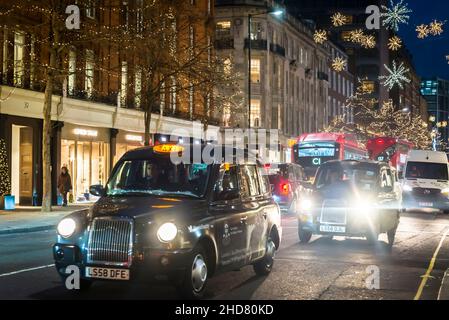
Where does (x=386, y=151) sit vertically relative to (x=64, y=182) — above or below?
above

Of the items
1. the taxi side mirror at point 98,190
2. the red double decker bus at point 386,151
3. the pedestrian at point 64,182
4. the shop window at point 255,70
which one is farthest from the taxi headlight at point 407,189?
the shop window at point 255,70

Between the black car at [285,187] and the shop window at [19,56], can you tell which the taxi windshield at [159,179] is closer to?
the black car at [285,187]

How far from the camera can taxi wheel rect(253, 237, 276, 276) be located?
1116 cm

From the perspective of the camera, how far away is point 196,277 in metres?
8.84

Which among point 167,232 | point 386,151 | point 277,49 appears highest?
point 277,49

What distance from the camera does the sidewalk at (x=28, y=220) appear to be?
20359mm

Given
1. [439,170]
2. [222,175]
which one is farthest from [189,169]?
[439,170]

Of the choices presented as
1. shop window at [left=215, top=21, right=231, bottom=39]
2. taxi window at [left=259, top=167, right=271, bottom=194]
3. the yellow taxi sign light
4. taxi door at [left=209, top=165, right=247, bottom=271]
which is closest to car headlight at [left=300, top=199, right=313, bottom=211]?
taxi window at [left=259, top=167, right=271, bottom=194]

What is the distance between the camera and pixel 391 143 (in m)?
44.4

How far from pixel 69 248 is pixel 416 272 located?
241 inches

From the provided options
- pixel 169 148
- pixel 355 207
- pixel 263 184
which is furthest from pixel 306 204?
pixel 169 148

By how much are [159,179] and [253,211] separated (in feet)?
5.62

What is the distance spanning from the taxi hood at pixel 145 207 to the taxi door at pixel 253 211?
1422 millimetres

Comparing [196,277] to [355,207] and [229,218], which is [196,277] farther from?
[355,207]
